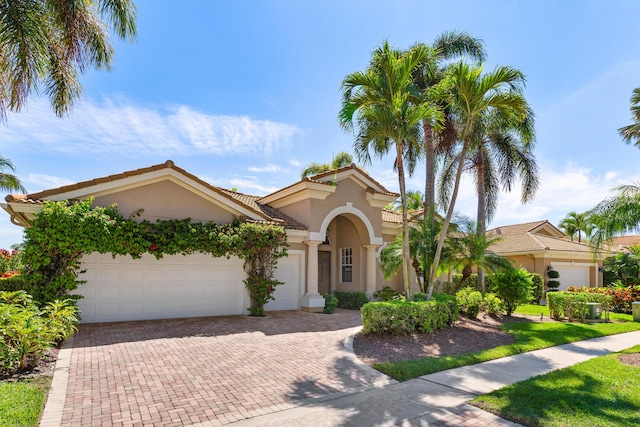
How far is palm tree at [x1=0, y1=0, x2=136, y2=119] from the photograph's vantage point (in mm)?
8883

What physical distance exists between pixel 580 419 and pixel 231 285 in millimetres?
11843

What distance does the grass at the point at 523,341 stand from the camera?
7.99m

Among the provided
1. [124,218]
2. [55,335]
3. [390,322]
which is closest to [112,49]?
[124,218]

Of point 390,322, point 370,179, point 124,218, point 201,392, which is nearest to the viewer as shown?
point 201,392

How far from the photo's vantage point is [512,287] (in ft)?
50.5

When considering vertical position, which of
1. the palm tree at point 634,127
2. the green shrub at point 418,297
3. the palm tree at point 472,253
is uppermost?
the palm tree at point 634,127

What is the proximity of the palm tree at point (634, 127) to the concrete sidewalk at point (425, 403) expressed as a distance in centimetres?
1658

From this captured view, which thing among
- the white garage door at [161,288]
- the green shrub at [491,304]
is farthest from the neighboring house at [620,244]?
the white garage door at [161,288]

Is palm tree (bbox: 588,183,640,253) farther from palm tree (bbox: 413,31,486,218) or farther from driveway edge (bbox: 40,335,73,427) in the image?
driveway edge (bbox: 40,335,73,427)

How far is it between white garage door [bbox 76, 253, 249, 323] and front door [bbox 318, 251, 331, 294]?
21.9 feet

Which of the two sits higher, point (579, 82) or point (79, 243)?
point (579, 82)

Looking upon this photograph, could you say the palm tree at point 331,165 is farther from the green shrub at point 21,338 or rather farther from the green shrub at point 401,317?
the green shrub at point 21,338

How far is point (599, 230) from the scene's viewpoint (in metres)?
13.2

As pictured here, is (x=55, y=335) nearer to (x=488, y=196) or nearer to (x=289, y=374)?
(x=289, y=374)
